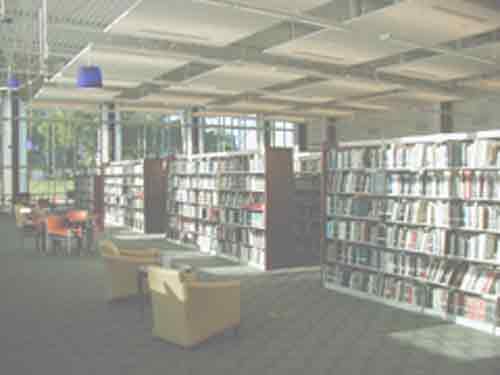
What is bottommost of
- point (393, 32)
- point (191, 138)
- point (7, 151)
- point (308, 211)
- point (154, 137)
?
point (308, 211)

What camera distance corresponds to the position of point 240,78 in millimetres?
13141

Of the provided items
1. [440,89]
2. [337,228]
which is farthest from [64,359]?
[440,89]

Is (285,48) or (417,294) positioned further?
(285,48)

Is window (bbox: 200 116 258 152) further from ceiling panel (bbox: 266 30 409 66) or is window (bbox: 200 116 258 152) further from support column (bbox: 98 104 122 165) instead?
ceiling panel (bbox: 266 30 409 66)

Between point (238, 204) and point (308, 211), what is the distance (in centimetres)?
156

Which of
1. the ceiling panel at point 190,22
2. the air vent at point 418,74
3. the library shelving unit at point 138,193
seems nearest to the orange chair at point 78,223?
the library shelving unit at point 138,193

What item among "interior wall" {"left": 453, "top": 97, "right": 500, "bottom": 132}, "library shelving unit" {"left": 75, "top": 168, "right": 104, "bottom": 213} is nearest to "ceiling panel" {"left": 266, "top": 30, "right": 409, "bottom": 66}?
"interior wall" {"left": 453, "top": 97, "right": 500, "bottom": 132}

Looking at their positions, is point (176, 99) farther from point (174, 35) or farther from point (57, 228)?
point (174, 35)

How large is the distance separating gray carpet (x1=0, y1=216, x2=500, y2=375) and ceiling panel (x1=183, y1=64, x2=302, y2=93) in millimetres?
5622

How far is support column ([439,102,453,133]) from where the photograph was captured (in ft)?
61.2

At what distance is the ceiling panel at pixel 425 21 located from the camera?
788 centimetres

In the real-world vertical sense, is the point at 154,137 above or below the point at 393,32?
below

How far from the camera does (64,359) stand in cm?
553

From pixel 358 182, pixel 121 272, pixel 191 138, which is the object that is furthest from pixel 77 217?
pixel 191 138
